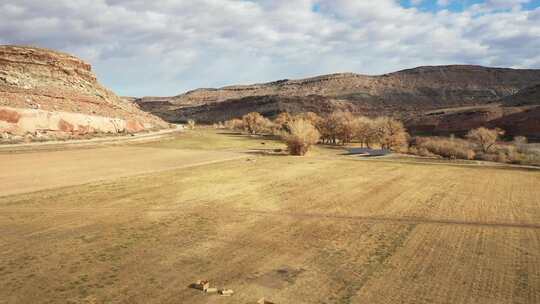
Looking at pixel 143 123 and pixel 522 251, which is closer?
pixel 522 251

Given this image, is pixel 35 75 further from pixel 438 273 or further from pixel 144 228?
pixel 438 273

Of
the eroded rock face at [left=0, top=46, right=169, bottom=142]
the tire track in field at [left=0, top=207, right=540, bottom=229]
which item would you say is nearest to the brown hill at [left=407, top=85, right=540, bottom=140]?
the eroded rock face at [left=0, top=46, right=169, bottom=142]

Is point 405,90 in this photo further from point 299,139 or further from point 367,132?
point 299,139

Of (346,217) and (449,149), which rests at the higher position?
(449,149)

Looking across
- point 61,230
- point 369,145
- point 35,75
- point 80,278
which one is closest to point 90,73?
point 35,75

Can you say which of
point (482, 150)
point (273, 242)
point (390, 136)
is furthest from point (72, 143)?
point (482, 150)

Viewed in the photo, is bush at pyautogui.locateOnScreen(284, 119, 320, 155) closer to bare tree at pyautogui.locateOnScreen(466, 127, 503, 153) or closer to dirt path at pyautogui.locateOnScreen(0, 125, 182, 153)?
dirt path at pyautogui.locateOnScreen(0, 125, 182, 153)

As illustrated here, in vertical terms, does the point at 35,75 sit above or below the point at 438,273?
above
